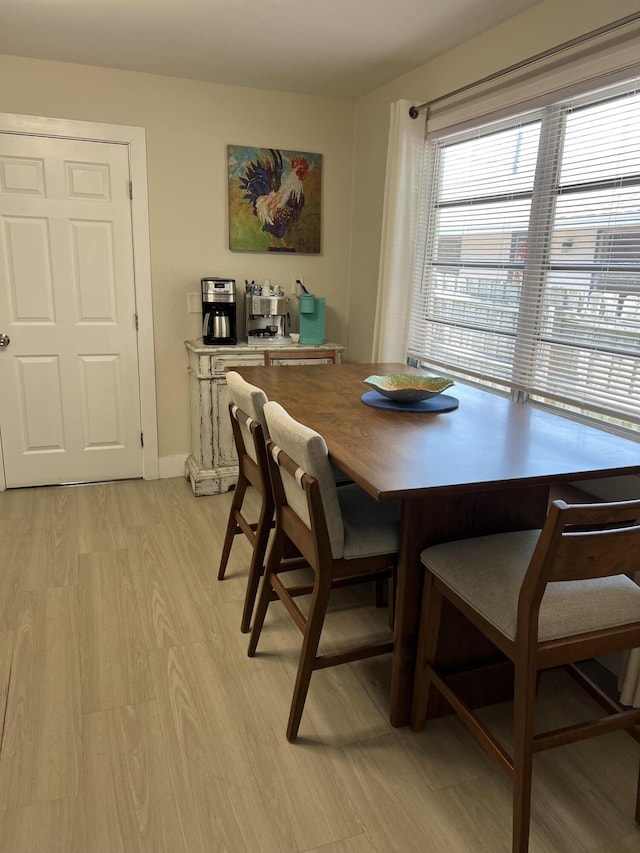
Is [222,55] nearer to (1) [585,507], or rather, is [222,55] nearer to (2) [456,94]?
(2) [456,94]

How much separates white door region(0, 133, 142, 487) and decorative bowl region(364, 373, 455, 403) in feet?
6.51

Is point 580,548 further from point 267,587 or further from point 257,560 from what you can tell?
point 257,560

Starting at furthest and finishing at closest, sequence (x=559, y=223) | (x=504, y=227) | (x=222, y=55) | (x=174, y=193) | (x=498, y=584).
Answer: (x=174, y=193) < (x=222, y=55) < (x=504, y=227) < (x=559, y=223) < (x=498, y=584)

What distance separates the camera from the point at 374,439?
1872mm

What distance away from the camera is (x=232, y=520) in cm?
264

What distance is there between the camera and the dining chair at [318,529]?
1672 millimetres

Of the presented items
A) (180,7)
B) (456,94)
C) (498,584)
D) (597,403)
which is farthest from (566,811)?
(180,7)

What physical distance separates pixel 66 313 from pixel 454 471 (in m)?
2.89

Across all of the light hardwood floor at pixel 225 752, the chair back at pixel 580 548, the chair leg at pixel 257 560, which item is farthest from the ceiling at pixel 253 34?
the light hardwood floor at pixel 225 752

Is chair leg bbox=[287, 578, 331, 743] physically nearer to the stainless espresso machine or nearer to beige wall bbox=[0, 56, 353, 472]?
the stainless espresso machine

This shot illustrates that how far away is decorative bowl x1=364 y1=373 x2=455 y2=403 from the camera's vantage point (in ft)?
7.52

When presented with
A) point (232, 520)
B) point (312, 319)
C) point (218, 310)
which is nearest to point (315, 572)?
point (232, 520)

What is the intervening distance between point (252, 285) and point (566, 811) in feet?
10.1

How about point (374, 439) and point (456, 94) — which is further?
point (456, 94)
